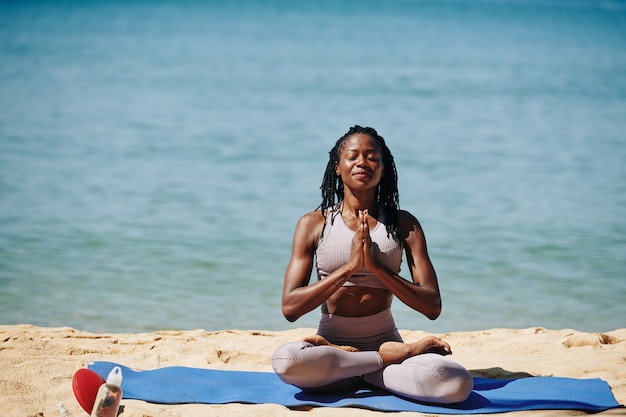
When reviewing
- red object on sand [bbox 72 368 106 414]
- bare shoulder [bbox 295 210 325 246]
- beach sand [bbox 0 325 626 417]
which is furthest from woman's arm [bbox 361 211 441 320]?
red object on sand [bbox 72 368 106 414]

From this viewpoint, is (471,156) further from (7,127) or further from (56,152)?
(7,127)

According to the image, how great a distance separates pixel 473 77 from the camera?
29016mm

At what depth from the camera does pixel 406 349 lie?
509 cm

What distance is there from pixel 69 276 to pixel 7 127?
9880 millimetres

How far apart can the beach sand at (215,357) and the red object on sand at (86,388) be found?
0.13 metres

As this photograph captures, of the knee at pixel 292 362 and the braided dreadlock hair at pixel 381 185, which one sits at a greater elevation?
the braided dreadlock hair at pixel 381 185

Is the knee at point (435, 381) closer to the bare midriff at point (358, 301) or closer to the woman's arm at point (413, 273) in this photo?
the woman's arm at point (413, 273)

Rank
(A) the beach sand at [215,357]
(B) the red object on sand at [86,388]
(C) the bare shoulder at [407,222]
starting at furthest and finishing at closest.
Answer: (C) the bare shoulder at [407,222], (A) the beach sand at [215,357], (B) the red object on sand at [86,388]

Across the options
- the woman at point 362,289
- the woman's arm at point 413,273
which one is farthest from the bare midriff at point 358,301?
the woman's arm at point 413,273

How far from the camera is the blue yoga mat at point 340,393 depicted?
16.1ft

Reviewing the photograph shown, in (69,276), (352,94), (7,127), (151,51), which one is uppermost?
(151,51)

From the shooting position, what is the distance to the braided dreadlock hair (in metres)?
5.33

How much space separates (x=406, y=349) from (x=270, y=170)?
1022 centimetres

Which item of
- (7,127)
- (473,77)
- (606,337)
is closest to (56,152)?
(7,127)
